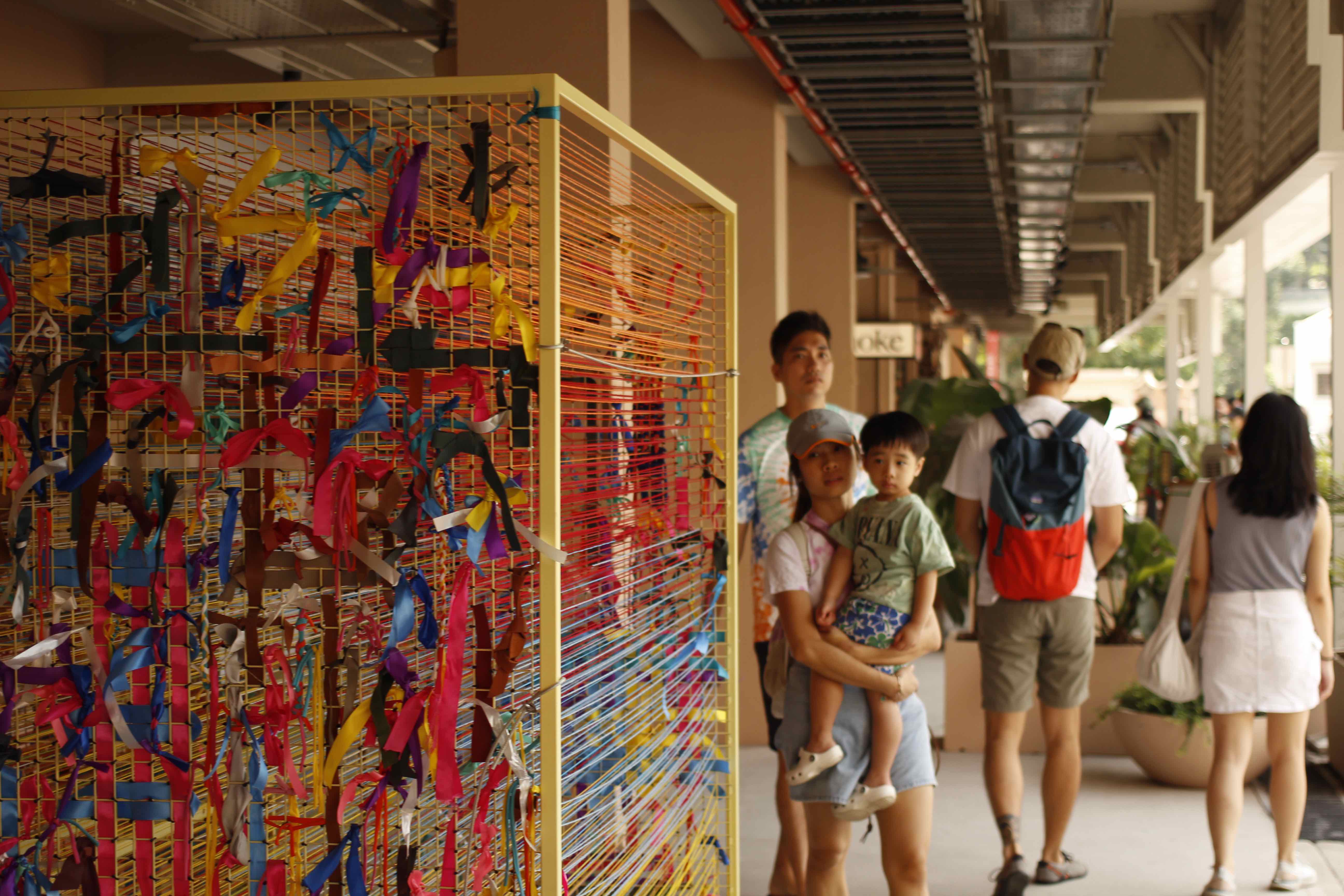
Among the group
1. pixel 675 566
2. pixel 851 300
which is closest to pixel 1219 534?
pixel 675 566

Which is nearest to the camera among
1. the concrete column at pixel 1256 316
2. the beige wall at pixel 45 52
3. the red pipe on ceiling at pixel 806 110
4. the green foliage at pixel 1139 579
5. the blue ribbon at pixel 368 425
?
the blue ribbon at pixel 368 425

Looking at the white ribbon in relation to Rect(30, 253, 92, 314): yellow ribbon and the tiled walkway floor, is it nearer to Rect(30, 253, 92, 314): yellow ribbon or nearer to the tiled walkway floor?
Rect(30, 253, 92, 314): yellow ribbon

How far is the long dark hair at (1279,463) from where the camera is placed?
3285 mm

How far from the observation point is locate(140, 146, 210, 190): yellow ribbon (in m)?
1.58

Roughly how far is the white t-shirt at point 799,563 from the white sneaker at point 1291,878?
1.97m

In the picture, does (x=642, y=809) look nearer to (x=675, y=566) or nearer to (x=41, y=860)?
(x=675, y=566)

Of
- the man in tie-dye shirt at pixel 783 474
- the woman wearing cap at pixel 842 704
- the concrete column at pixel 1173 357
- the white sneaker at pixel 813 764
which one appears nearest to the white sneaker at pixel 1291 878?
the man in tie-dye shirt at pixel 783 474

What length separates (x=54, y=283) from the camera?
166 centimetres

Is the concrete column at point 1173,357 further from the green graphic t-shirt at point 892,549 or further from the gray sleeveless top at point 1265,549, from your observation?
the green graphic t-shirt at point 892,549

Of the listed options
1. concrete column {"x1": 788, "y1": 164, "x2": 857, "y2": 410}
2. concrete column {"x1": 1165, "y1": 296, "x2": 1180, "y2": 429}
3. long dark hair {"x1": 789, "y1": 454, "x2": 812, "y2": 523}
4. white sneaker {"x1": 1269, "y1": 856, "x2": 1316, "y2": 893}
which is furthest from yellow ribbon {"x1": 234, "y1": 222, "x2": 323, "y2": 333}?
concrete column {"x1": 1165, "y1": 296, "x2": 1180, "y2": 429}

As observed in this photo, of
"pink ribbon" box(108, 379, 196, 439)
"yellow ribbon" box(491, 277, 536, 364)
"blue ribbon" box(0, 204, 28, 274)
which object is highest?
"blue ribbon" box(0, 204, 28, 274)

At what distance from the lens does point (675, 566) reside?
2246 mm

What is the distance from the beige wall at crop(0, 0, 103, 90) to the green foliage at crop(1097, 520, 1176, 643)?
4.92 metres

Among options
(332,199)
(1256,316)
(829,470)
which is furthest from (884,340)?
(332,199)
